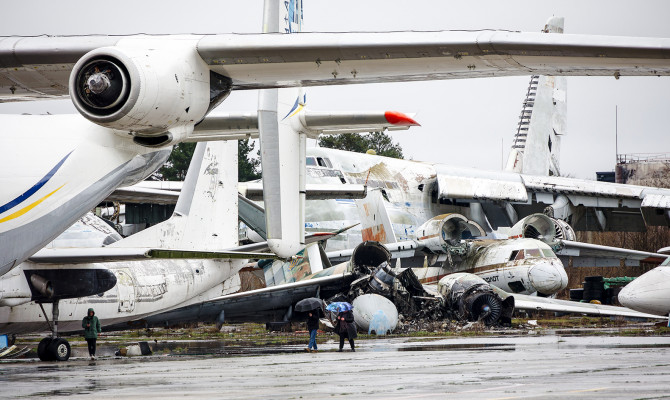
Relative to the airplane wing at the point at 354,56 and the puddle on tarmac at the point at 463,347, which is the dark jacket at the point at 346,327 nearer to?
the puddle on tarmac at the point at 463,347

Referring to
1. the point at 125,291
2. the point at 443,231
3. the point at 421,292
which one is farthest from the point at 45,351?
the point at 443,231

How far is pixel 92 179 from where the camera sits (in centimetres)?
887

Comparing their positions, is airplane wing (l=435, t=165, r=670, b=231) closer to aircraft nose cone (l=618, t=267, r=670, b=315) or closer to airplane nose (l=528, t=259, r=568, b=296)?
airplane nose (l=528, t=259, r=568, b=296)

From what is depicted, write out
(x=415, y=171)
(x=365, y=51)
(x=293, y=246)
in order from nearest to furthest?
1. (x=365, y=51)
2. (x=293, y=246)
3. (x=415, y=171)

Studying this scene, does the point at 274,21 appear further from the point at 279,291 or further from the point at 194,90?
the point at 279,291

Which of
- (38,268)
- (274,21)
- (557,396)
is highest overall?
(274,21)

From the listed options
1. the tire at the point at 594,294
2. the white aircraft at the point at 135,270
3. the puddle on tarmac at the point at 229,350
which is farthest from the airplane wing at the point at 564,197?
the puddle on tarmac at the point at 229,350

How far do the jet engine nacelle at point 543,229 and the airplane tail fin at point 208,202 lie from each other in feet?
32.5

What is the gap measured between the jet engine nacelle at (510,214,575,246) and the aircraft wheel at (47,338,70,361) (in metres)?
14.4

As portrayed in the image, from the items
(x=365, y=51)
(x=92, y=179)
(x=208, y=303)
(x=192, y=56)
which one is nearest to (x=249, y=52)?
(x=192, y=56)

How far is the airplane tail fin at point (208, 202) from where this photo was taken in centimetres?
1911

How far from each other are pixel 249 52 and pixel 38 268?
8432 millimetres

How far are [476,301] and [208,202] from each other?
6.80 meters

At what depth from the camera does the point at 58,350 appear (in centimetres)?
1592
